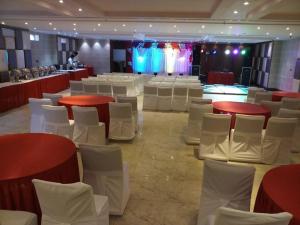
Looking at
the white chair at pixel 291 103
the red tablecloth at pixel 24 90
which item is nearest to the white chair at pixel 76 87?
the red tablecloth at pixel 24 90

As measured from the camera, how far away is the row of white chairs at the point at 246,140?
15.9 feet

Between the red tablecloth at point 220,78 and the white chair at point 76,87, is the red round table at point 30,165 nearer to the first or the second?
the white chair at point 76,87

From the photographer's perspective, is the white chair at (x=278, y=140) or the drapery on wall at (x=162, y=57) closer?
the white chair at (x=278, y=140)

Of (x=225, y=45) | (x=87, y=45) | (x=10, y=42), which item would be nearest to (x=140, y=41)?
(x=87, y=45)

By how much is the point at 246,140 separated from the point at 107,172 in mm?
2962

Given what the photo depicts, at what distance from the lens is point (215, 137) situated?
4980mm

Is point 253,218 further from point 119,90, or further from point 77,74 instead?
point 77,74

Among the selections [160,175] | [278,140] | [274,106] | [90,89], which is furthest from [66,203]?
[90,89]

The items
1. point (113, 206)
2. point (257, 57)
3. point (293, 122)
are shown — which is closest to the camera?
point (113, 206)

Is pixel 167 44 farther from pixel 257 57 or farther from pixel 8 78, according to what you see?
pixel 8 78

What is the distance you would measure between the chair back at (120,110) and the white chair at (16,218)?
3490 mm

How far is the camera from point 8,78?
34.0ft

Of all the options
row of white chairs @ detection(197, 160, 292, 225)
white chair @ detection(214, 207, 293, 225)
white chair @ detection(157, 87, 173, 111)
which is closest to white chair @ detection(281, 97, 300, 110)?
white chair @ detection(157, 87, 173, 111)

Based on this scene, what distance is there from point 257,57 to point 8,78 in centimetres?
1638
